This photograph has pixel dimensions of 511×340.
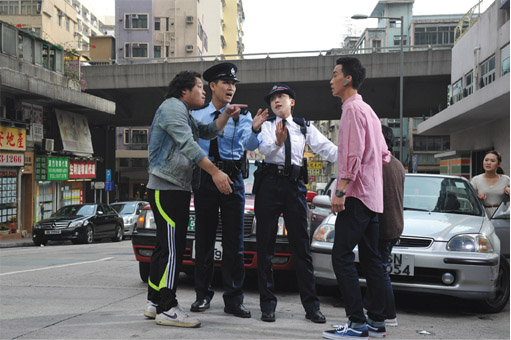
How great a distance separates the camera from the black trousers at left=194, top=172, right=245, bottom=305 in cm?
512

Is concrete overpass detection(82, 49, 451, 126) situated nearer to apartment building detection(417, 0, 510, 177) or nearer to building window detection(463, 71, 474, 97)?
apartment building detection(417, 0, 510, 177)

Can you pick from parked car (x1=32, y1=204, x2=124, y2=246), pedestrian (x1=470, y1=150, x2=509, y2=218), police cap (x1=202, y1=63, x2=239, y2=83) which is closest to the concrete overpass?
parked car (x1=32, y1=204, x2=124, y2=246)

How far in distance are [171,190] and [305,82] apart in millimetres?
26599

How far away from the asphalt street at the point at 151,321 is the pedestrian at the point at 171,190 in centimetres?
19

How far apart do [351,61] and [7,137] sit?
68.3 ft

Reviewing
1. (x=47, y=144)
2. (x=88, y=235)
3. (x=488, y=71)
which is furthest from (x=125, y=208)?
(x=488, y=71)

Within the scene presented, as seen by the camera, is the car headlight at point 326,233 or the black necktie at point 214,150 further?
the car headlight at point 326,233

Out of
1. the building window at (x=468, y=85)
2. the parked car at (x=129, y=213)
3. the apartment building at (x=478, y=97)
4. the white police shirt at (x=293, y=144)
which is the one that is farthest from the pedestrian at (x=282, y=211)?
the building window at (x=468, y=85)

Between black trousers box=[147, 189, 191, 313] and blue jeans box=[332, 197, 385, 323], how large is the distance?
1177mm

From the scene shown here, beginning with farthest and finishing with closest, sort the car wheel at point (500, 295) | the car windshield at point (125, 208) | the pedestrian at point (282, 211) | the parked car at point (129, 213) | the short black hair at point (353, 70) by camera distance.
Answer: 1. the car windshield at point (125, 208)
2. the parked car at point (129, 213)
3. the car wheel at point (500, 295)
4. the pedestrian at point (282, 211)
5. the short black hair at point (353, 70)

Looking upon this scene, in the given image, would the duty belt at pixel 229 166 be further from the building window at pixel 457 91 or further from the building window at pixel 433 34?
the building window at pixel 433 34

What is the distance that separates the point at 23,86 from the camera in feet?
74.4

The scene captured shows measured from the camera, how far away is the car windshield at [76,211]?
67.7 ft

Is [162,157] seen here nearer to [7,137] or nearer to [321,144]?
[321,144]
